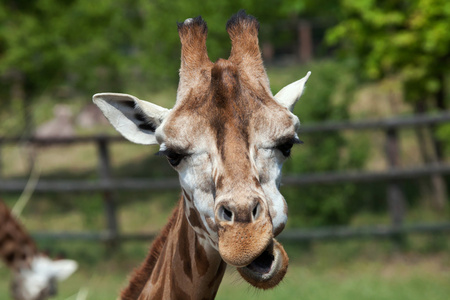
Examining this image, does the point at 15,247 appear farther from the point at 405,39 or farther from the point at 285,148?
the point at 285,148

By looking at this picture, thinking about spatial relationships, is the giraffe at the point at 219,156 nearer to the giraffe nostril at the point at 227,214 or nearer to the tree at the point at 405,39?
the giraffe nostril at the point at 227,214

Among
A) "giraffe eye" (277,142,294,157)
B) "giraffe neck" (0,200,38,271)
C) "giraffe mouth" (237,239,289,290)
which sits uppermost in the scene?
"giraffe eye" (277,142,294,157)

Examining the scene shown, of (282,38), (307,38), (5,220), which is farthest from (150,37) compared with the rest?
(307,38)

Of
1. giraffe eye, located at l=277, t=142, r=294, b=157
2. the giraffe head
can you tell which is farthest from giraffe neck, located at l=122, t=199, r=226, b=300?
the giraffe head

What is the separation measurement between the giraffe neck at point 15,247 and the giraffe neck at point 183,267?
484cm

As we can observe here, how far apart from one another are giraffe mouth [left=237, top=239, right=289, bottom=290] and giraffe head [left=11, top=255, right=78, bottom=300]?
17.9ft

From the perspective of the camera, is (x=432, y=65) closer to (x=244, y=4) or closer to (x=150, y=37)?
(x=244, y=4)

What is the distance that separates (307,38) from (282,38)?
542 cm

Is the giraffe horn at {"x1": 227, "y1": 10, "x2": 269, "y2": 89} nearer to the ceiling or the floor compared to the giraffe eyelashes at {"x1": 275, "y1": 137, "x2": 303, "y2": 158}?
nearer to the ceiling

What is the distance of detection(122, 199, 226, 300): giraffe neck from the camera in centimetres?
280

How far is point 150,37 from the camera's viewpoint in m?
11.5

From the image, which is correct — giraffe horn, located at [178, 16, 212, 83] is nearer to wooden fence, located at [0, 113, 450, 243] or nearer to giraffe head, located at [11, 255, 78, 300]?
giraffe head, located at [11, 255, 78, 300]

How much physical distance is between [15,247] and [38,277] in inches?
17.9

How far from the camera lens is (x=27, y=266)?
7.49 m
